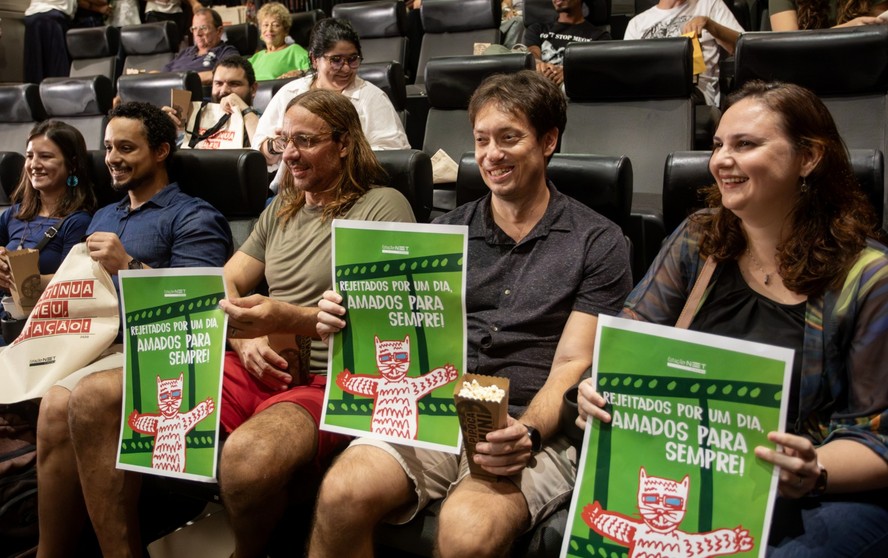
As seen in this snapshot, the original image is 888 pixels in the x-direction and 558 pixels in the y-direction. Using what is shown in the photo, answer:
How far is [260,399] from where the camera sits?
1928 mm

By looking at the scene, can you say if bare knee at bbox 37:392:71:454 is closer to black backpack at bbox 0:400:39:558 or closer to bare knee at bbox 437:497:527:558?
black backpack at bbox 0:400:39:558

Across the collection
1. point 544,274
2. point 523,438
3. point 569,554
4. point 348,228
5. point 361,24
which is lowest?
point 569,554

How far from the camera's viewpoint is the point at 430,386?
148cm

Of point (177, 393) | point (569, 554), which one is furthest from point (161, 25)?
point (569, 554)

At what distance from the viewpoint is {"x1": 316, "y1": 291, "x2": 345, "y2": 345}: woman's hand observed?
153cm

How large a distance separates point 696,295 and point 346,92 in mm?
2220

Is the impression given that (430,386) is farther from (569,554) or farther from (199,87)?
(199,87)

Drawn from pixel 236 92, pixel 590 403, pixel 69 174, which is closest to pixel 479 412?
pixel 590 403

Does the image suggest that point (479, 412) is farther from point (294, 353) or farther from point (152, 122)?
point (152, 122)

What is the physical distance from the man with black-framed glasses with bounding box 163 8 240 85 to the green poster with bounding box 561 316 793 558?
4419 mm

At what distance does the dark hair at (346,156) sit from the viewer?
6.77 ft

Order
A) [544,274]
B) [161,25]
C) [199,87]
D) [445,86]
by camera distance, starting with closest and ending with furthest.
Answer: [544,274] < [445,86] < [199,87] < [161,25]

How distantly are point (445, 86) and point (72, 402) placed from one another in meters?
2.22

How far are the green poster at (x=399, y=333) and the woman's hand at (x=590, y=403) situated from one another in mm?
274
